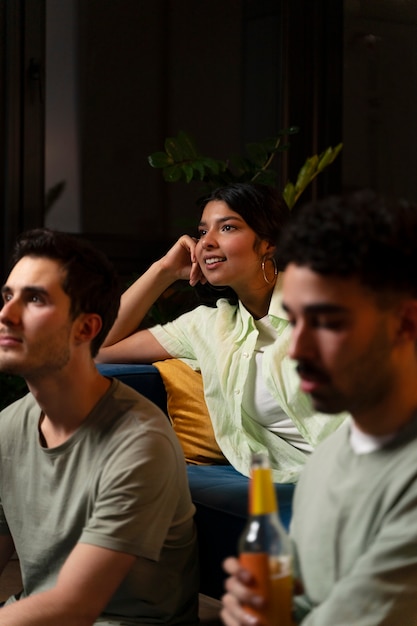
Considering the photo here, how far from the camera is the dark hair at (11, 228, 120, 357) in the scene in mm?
1990

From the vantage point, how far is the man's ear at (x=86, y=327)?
1993 millimetres

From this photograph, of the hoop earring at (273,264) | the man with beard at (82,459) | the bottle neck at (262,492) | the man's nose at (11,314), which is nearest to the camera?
the bottle neck at (262,492)

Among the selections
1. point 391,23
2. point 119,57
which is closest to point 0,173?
point 119,57

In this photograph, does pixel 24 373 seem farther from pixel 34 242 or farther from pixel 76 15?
pixel 76 15

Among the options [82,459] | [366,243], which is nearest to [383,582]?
[366,243]

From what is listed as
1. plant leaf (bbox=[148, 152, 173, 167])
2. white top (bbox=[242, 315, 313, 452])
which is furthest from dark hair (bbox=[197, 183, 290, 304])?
plant leaf (bbox=[148, 152, 173, 167])

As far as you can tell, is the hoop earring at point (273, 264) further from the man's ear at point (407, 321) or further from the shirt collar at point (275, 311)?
the man's ear at point (407, 321)

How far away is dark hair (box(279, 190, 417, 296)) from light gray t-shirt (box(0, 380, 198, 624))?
0.70 meters

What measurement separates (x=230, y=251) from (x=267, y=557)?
170 cm

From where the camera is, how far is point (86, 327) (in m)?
2.00

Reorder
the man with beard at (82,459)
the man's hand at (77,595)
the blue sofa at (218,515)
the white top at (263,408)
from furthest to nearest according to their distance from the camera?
the white top at (263,408), the blue sofa at (218,515), the man with beard at (82,459), the man's hand at (77,595)

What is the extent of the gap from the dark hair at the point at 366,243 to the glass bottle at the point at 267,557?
0.24 m

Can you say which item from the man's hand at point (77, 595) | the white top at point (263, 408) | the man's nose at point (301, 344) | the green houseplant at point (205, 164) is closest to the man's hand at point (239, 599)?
the man's nose at point (301, 344)

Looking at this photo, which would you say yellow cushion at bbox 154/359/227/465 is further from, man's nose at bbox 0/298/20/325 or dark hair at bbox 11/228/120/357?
man's nose at bbox 0/298/20/325
